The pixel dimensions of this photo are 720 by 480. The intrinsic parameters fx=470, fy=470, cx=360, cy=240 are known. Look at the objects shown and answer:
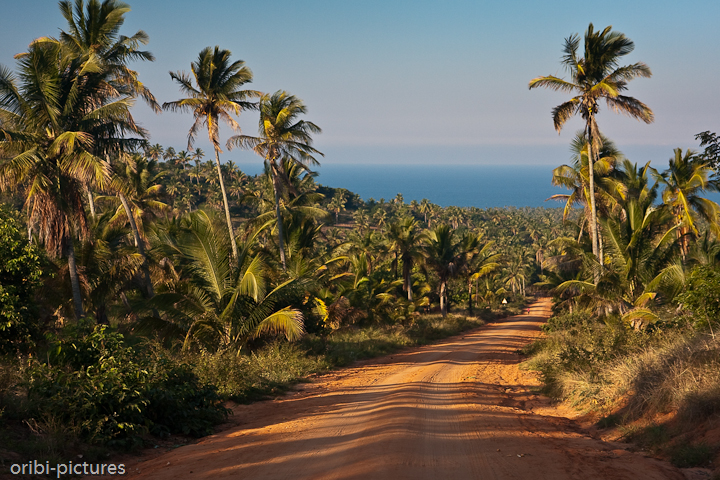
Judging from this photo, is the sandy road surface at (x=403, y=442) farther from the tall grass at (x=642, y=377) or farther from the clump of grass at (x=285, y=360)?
the tall grass at (x=642, y=377)

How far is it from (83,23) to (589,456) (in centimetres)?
2064

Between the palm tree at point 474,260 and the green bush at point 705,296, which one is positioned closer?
the green bush at point 705,296

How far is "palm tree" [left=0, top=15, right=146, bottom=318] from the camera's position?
1288 cm

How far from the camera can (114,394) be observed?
21.5 ft

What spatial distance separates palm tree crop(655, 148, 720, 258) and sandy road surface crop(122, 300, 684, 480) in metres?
15.1

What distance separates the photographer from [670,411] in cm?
703

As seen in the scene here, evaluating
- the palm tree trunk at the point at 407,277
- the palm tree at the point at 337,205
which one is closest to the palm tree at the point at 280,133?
the palm tree trunk at the point at 407,277

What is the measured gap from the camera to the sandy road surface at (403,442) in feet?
17.9

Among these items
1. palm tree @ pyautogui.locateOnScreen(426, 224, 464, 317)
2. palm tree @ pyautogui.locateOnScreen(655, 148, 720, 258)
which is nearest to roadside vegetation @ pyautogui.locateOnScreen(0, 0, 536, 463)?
palm tree @ pyautogui.locateOnScreen(426, 224, 464, 317)

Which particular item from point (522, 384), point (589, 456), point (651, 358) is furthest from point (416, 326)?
point (589, 456)

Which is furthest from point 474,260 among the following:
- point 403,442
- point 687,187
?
point 403,442

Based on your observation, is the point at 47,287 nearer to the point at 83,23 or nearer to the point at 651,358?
the point at 83,23

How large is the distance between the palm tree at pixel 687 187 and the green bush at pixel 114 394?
2117 centimetres

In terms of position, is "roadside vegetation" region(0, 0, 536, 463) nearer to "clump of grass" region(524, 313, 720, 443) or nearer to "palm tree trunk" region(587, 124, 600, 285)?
"clump of grass" region(524, 313, 720, 443)
